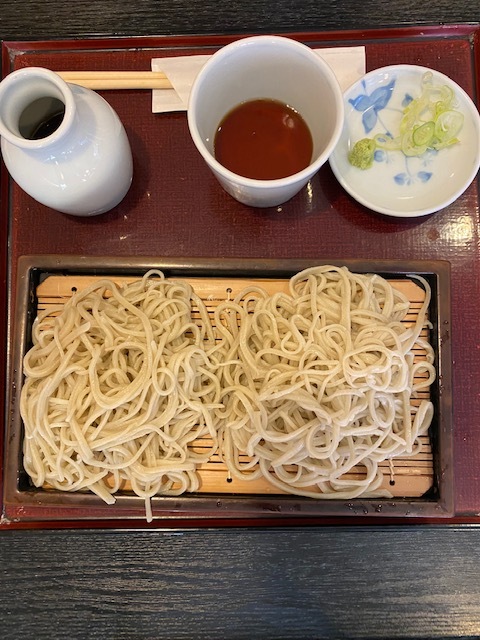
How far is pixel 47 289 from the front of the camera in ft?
4.30

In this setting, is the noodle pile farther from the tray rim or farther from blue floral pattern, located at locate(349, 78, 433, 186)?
blue floral pattern, located at locate(349, 78, 433, 186)

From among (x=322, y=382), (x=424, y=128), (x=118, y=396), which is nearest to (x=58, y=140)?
(x=118, y=396)

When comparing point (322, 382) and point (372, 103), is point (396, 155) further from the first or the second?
point (322, 382)

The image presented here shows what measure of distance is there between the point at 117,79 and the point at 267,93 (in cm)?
44

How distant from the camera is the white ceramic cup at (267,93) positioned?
1.12 metres

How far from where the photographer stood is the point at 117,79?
1.41 metres

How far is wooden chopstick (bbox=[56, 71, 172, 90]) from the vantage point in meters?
1.41

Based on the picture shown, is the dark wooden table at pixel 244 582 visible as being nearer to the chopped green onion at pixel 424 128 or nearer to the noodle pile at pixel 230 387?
the noodle pile at pixel 230 387

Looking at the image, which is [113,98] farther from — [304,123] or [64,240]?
[304,123]

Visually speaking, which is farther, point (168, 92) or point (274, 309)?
point (168, 92)

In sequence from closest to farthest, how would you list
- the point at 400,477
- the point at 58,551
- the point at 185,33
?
the point at 400,477 < the point at 58,551 < the point at 185,33

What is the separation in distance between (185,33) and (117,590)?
161cm

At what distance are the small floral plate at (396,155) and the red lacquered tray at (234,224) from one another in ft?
0.24

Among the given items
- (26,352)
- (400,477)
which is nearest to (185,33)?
(26,352)
